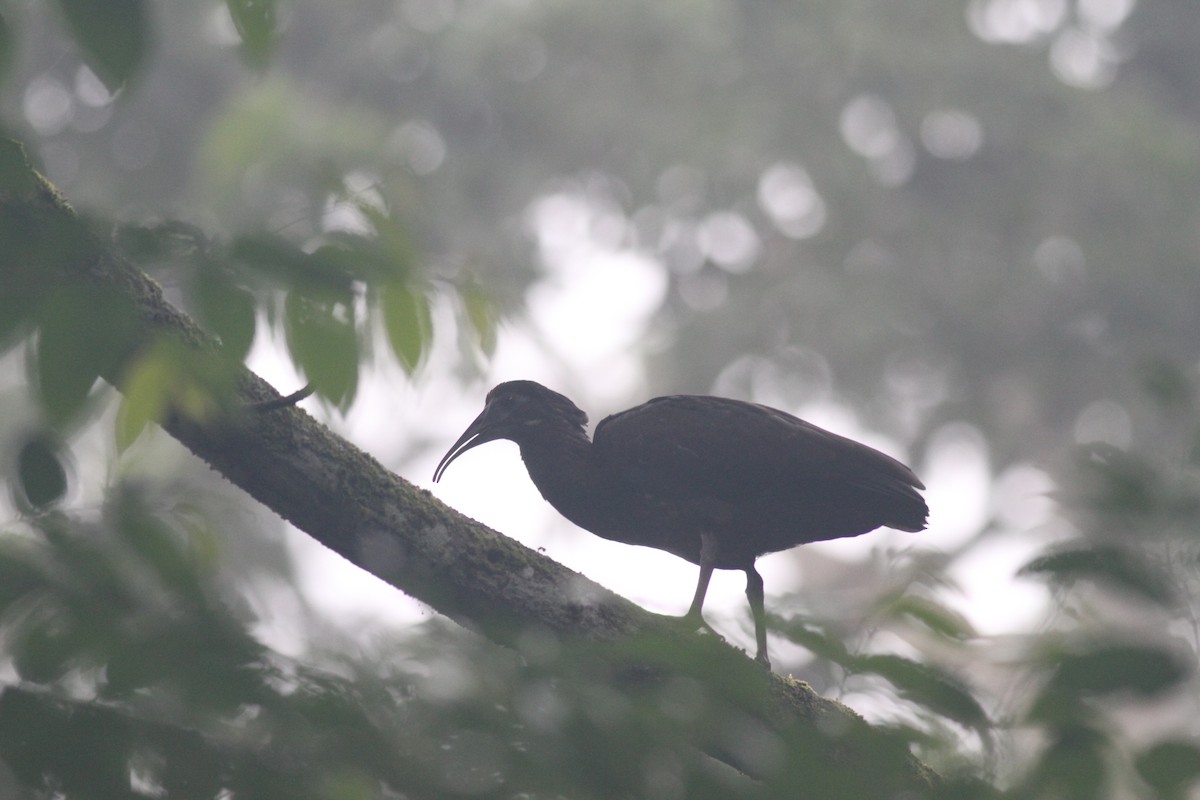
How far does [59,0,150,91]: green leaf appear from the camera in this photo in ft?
3.93

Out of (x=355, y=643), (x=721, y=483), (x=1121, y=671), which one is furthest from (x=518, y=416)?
(x=1121, y=671)

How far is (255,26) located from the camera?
1457 mm

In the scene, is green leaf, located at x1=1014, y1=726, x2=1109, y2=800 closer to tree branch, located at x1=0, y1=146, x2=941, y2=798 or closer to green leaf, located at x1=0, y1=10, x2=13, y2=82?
tree branch, located at x1=0, y1=146, x2=941, y2=798

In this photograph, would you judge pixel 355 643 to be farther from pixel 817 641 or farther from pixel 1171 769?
pixel 1171 769

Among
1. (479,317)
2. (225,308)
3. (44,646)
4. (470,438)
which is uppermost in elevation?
(470,438)

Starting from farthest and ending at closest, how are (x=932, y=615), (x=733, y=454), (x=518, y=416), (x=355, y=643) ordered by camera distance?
(x=518, y=416) → (x=733, y=454) → (x=355, y=643) → (x=932, y=615)

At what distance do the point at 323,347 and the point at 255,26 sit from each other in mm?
419

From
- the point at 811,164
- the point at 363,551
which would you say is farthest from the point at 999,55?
the point at 363,551

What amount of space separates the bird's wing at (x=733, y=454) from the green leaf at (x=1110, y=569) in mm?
2696

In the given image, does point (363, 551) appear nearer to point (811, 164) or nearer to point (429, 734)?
point (429, 734)

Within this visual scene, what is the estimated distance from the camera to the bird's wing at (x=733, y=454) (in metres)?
4.10

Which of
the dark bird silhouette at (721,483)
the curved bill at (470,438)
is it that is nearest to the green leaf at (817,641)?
the dark bird silhouette at (721,483)

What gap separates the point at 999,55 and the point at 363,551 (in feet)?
49.4

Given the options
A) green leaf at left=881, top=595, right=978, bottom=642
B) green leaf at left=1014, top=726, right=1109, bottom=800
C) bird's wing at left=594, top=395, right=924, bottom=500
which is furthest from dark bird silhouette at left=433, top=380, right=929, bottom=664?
green leaf at left=1014, top=726, right=1109, bottom=800
